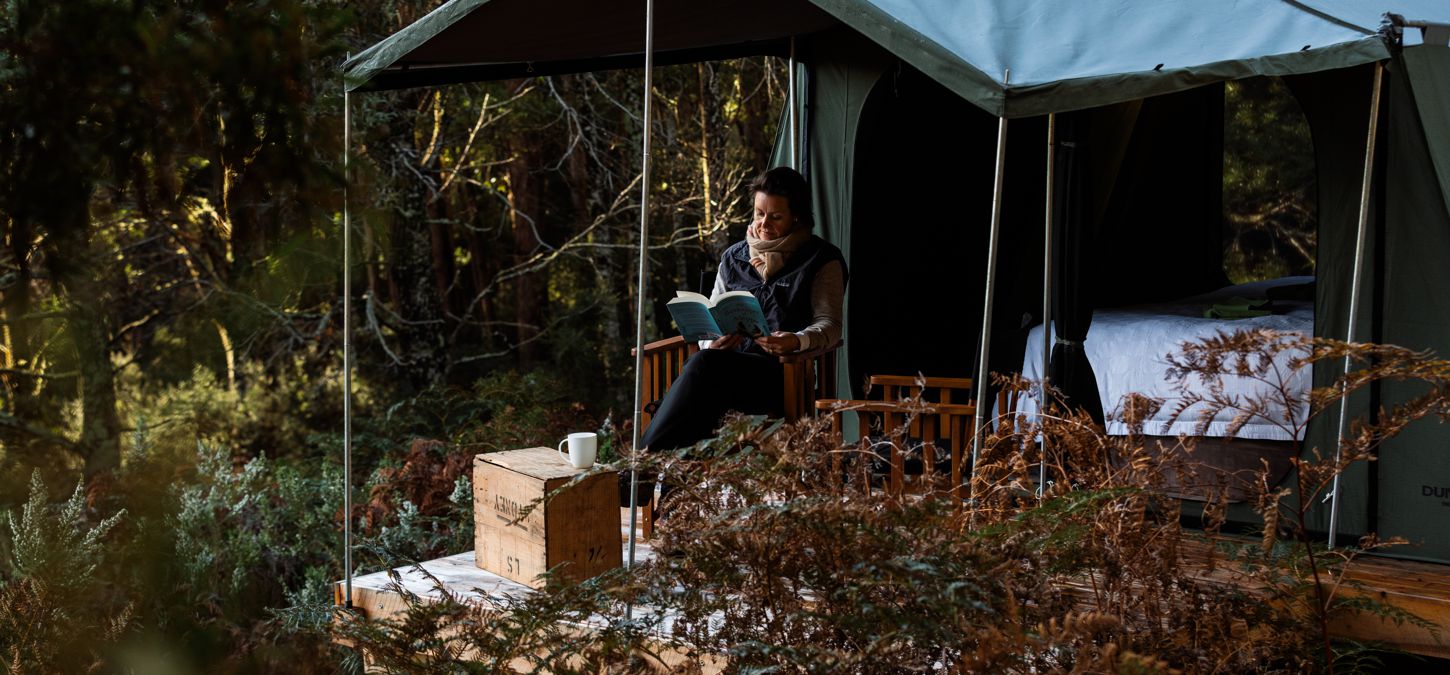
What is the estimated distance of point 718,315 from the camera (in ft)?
12.8

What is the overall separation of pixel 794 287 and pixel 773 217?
0.26 meters

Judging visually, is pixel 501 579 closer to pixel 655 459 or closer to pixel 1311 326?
pixel 655 459

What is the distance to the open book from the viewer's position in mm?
3805

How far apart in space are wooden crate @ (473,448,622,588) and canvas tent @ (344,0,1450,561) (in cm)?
129

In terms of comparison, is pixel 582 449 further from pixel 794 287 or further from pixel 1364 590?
pixel 1364 590

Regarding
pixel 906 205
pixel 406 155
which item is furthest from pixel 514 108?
pixel 906 205

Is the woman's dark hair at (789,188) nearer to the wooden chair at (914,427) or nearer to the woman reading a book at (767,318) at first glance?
the woman reading a book at (767,318)

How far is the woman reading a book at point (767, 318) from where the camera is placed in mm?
4012

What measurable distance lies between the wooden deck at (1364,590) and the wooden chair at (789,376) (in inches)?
23.9

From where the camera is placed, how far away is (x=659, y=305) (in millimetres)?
9727

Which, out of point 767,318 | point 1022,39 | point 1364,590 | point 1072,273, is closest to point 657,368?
point 767,318

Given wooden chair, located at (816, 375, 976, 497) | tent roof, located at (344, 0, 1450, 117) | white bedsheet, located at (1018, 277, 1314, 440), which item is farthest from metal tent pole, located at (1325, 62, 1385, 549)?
wooden chair, located at (816, 375, 976, 497)

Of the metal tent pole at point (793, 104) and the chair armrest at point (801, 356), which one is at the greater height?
the metal tent pole at point (793, 104)

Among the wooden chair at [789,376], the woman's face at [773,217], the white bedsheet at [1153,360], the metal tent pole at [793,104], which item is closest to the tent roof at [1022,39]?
the metal tent pole at [793,104]
